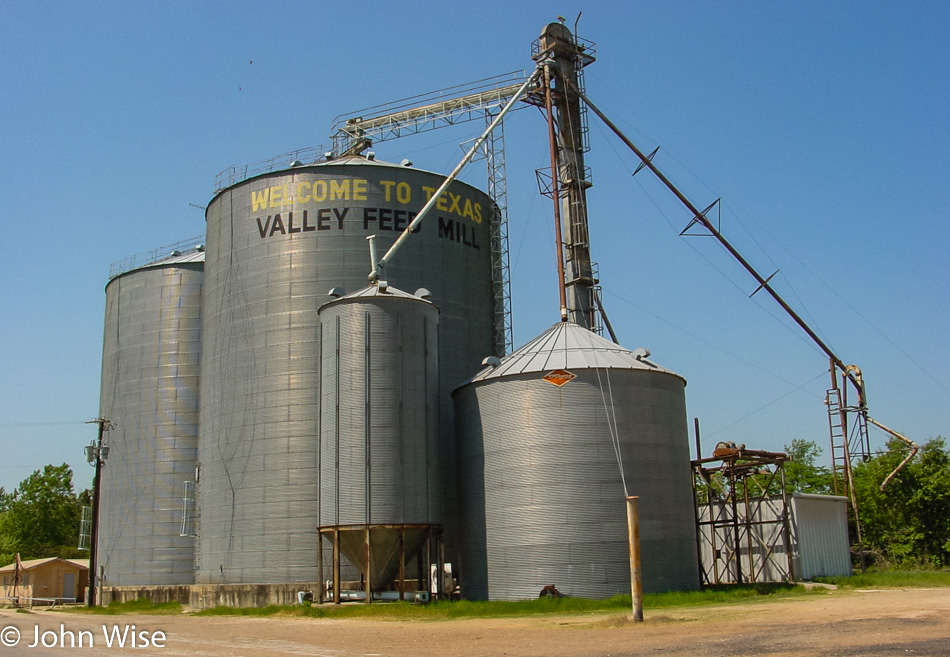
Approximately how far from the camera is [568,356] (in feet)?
126

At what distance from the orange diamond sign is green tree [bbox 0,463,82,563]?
72.9 m

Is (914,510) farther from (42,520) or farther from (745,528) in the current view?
(42,520)

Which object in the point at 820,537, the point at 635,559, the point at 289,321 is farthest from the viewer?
the point at 820,537

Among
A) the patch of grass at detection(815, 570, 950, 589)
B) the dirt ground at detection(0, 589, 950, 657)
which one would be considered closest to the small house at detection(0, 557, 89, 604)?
the dirt ground at detection(0, 589, 950, 657)

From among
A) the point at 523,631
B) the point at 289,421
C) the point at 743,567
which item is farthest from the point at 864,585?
the point at 289,421

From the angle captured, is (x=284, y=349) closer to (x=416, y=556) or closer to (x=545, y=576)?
(x=416, y=556)

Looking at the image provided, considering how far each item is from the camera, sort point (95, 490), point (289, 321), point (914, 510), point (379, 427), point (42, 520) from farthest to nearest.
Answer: point (42, 520), point (914, 510), point (95, 490), point (289, 321), point (379, 427)

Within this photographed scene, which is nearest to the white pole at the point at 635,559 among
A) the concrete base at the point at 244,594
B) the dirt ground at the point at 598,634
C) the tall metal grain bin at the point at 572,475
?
the dirt ground at the point at 598,634

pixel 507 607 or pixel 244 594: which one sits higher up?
pixel 244 594

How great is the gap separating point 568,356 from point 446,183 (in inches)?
474

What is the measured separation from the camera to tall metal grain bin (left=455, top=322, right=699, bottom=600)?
35.7 metres


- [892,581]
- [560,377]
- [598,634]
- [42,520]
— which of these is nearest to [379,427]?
[560,377]

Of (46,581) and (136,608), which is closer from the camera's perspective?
(136,608)

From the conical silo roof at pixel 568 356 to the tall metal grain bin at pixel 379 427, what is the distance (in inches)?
125
